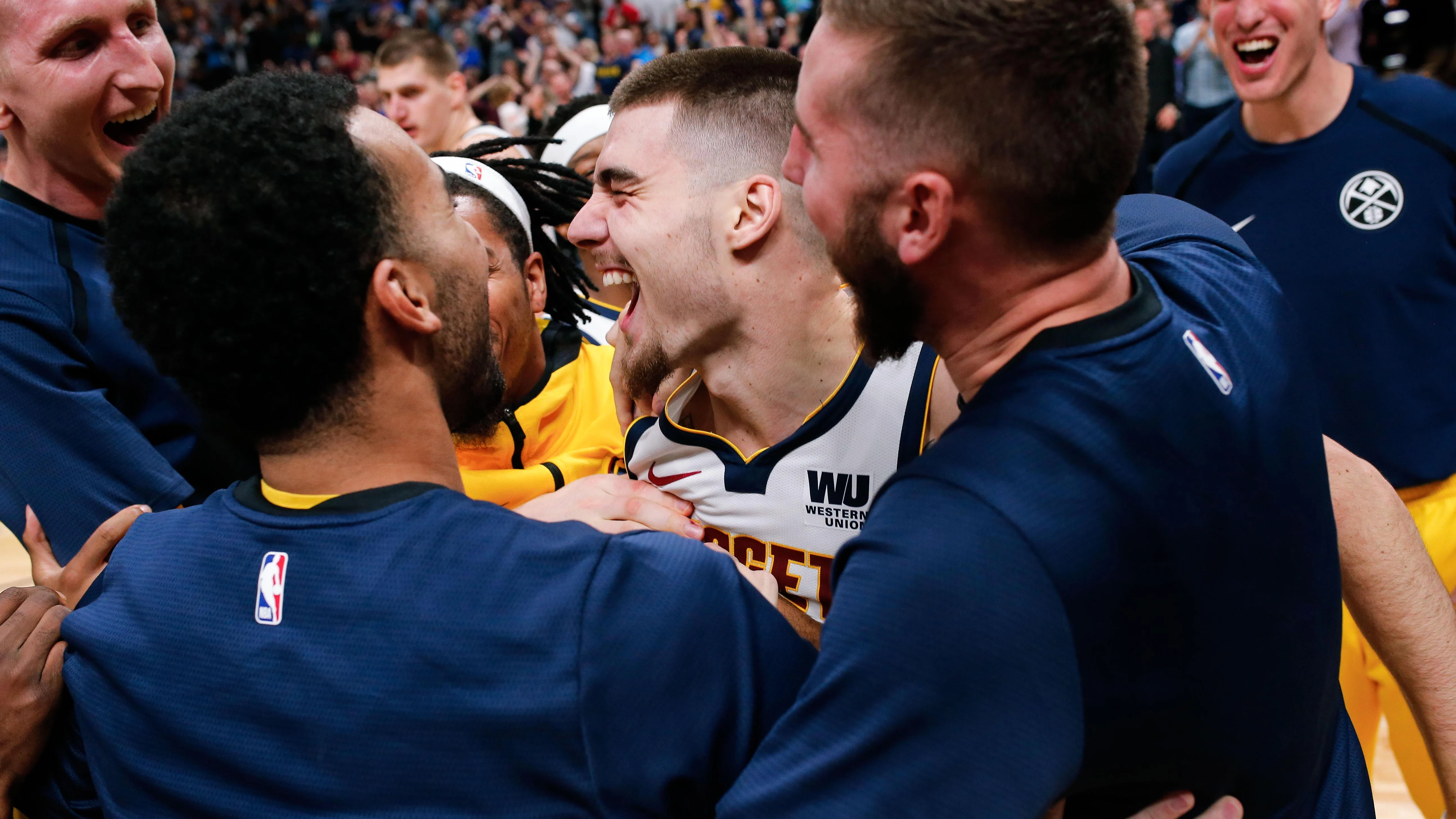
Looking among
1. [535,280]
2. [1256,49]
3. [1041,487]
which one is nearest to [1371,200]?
[1256,49]

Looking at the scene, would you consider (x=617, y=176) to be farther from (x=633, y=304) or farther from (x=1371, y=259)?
(x=1371, y=259)

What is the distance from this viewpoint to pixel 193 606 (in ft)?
4.26

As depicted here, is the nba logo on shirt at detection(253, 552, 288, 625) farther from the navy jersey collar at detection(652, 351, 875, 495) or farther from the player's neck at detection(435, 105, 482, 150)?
the player's neck at detection(435, 105, 482, 150)

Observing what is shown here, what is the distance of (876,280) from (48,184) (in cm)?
175

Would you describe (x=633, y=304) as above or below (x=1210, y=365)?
below

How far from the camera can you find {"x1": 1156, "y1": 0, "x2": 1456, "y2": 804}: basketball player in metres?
3.15

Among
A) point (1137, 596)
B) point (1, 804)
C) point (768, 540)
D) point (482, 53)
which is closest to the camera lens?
point (1137, 596)

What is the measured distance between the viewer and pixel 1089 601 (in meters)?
1.15

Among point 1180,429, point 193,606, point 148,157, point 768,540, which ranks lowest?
point 768,540

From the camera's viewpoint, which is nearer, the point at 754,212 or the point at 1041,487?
the point at 1041,487

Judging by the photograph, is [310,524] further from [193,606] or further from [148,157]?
[148,157]

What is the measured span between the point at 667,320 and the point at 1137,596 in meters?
1.15

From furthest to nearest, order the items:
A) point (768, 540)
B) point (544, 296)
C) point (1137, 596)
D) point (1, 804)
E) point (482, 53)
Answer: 1. point (482, 53)
2. point (544, 296)
3. point (768, 540)
4. point (1, 804)
5. point (1137, 596)

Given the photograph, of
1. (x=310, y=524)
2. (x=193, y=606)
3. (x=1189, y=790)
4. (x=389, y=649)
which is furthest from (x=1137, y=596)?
(x=193, y=606)
